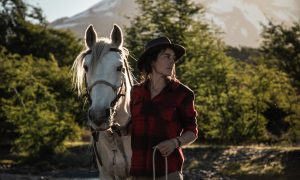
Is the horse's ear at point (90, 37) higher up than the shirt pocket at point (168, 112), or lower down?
higher up

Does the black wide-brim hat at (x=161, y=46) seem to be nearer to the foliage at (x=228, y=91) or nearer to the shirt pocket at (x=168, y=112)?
the shirt pocket at (x=168, y=112)

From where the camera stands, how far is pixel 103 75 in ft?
12.5

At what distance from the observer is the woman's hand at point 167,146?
3361 millimetres

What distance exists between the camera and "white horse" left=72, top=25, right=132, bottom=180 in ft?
12.0

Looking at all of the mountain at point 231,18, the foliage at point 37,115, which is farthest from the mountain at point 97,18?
the foliage at point 37,115

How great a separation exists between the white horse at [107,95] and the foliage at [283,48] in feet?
54.3

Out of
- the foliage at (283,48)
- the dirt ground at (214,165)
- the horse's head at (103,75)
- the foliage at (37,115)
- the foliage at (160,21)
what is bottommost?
the dirt ground at (214,165)

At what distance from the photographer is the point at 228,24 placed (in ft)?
442

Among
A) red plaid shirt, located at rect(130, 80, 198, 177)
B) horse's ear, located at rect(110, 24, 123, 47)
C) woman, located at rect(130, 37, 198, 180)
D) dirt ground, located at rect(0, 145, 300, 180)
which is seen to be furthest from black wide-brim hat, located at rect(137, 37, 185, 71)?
dirt ground, located at rect(0, 145, 300, 180)

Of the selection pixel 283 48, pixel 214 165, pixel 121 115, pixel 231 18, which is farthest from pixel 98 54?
pixel 231 18

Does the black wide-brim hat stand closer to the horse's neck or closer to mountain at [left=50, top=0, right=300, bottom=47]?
the horse's neck

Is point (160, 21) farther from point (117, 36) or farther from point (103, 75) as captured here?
point (103, 75)

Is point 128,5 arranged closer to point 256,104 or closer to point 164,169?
point 256,104

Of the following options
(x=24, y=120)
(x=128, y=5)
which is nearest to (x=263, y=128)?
(x=24, y=120)
